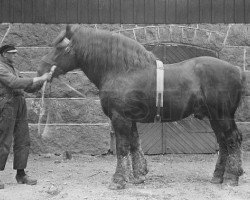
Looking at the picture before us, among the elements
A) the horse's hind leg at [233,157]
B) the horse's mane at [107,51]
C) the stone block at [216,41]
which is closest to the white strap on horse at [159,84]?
the horse's mane at [107,51]

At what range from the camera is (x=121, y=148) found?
19.5ft

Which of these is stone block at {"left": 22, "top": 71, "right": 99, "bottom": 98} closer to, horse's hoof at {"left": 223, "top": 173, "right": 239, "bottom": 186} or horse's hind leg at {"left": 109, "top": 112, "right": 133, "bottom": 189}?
horse's hind leg at {"left": 109, "top": 112, "right": 133, "bottom": 189}

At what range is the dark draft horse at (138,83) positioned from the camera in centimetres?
591

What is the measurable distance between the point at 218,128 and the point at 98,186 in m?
1.98

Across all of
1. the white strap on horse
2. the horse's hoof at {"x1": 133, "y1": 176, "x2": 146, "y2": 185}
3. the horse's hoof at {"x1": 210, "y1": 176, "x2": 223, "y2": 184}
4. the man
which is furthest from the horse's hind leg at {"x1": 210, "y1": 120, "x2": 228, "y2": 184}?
the man

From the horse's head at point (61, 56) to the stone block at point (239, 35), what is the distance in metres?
3.85

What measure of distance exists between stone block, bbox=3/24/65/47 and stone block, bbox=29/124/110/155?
1677 mm

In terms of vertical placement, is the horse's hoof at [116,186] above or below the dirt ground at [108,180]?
above

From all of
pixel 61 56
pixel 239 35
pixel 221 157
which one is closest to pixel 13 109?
pixel 61 56

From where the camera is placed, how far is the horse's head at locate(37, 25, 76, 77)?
5.95 metres

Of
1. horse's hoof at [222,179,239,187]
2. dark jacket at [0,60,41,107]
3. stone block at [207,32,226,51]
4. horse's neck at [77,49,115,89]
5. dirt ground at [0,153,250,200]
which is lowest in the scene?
dirt ground at [0,153,250,200]

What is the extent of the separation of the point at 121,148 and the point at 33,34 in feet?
12.1

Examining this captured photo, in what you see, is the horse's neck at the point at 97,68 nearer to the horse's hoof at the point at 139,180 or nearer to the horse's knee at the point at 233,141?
the horse's hoof at the point at 139,180

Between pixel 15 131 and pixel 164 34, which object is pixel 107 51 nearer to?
pixel 15 131
